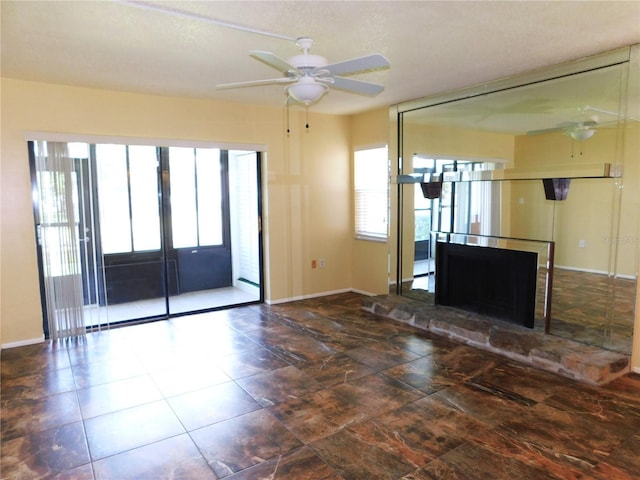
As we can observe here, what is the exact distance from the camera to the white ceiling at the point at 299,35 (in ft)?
8.18

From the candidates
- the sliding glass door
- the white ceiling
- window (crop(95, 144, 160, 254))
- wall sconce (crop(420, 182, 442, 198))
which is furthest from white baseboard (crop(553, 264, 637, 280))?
window (crop(95, 144, 160, 254))

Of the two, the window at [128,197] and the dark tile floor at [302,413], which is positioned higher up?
the window at [128,197]

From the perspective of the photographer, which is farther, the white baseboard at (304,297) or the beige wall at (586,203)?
the white baseboard at (304,297)

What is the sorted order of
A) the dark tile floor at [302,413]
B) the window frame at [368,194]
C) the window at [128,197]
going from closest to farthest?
1. the dark tile floor at [302,413]
2. the window at [128,197]
3. the window frame at [368,194]

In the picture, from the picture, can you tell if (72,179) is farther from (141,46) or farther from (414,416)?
(414,416)

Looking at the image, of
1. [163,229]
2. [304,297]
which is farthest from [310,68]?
[304,297]

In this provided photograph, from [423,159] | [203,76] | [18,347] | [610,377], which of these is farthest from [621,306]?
[18,347]

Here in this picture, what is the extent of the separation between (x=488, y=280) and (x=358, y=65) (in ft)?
9.05

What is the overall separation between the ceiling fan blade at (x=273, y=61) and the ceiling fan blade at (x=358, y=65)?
19 cm

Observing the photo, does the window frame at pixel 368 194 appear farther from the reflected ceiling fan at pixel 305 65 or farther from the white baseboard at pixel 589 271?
the reflected ceiling fan at pixel 305 65

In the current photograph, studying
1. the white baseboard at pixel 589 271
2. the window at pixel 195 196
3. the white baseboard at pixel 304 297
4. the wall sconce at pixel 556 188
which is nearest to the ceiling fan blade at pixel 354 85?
the wall sconce at pixel 556 188

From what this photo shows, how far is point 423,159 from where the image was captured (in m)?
4.91

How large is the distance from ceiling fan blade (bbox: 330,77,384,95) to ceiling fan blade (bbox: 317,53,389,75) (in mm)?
171

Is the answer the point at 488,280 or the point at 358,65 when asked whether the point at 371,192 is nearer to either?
the point at 488,280
